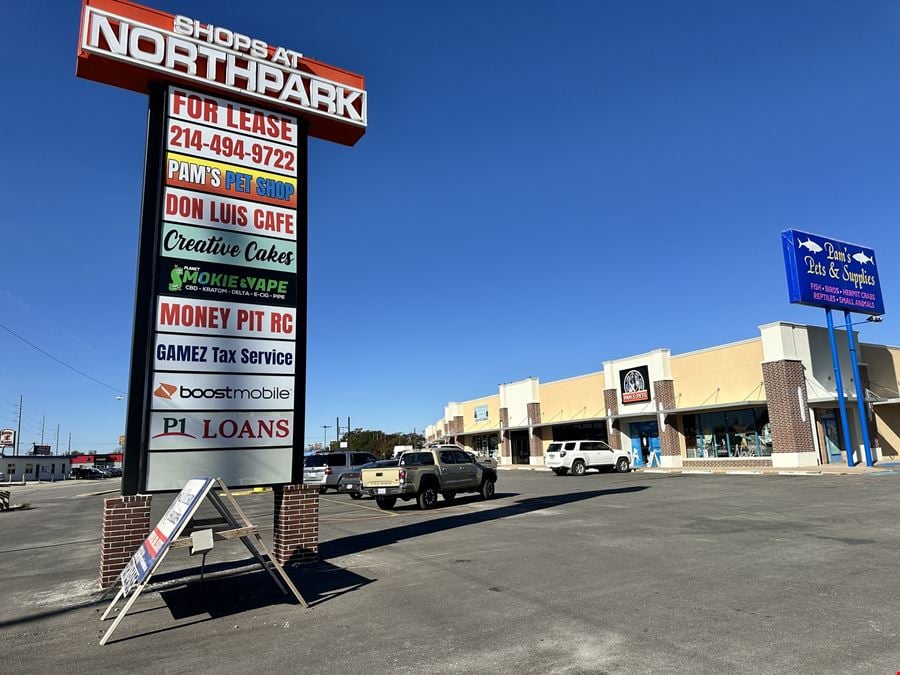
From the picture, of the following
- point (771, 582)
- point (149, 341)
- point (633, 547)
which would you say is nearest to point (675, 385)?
point (633, 547)

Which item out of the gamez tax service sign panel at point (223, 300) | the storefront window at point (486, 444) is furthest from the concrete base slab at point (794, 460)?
the storefront window at point (486, 444)

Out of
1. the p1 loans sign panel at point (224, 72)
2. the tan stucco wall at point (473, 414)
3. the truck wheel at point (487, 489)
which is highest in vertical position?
the p1 loans sign panel at point (224, 72)

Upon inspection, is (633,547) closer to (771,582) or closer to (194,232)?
(771,582)

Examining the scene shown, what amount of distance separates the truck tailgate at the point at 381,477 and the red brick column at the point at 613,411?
25.9 metres

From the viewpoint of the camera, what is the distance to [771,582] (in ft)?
23.8

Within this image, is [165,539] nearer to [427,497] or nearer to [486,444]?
[427,497]

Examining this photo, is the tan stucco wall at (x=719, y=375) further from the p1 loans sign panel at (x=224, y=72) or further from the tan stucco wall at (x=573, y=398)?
the p1 loans sign panel at (x=224, y=72)

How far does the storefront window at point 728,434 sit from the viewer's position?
3180 centimetres

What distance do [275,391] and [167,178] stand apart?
3.96 m

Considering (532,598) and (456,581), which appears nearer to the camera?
(532,598)

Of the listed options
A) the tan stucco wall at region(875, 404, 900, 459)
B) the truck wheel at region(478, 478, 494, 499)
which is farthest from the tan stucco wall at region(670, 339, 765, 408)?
the truck wheel at region(478, 478, 494, 499)

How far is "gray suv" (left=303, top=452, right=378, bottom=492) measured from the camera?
1096 inches

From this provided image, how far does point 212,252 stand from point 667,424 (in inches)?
1273

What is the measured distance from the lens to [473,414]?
201ft
